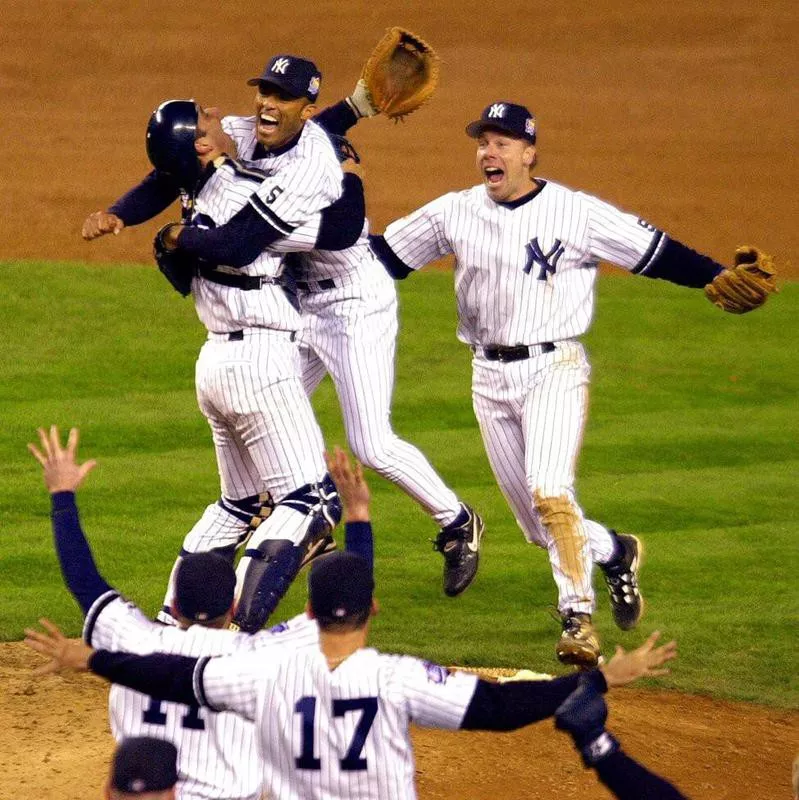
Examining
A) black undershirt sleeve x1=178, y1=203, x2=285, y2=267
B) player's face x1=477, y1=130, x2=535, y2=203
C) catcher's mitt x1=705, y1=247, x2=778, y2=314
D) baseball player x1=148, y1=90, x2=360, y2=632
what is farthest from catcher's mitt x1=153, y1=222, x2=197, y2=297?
catcher's mitt x1=705, y1=247, x2=778, y2=314

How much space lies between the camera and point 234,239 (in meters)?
5.52

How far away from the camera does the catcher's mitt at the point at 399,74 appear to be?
22.2 feet

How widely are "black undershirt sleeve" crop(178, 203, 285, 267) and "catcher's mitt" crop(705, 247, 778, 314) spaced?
1775mm

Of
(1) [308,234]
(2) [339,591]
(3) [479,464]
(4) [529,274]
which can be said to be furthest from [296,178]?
(3) [479,464]

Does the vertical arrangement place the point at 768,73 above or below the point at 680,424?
above

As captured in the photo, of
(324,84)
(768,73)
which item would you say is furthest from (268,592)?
(768,73)

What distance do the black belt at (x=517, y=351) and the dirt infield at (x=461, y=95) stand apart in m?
8.52

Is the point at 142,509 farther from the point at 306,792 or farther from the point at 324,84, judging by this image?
the point at 324,84

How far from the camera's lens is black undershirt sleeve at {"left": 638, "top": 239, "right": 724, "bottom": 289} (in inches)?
250

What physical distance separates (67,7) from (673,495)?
13.5 metres

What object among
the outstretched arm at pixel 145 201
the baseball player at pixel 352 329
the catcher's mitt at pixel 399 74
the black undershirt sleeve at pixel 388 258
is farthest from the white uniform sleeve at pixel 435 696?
the catcher's mitt at pixel 399 74

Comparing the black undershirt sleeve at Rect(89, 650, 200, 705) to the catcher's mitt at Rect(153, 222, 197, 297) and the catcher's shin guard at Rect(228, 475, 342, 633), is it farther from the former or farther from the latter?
the catcher's mitt at Rect(153, 222, 197, 297)

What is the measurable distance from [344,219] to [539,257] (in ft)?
2.63

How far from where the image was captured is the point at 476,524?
270 inches
